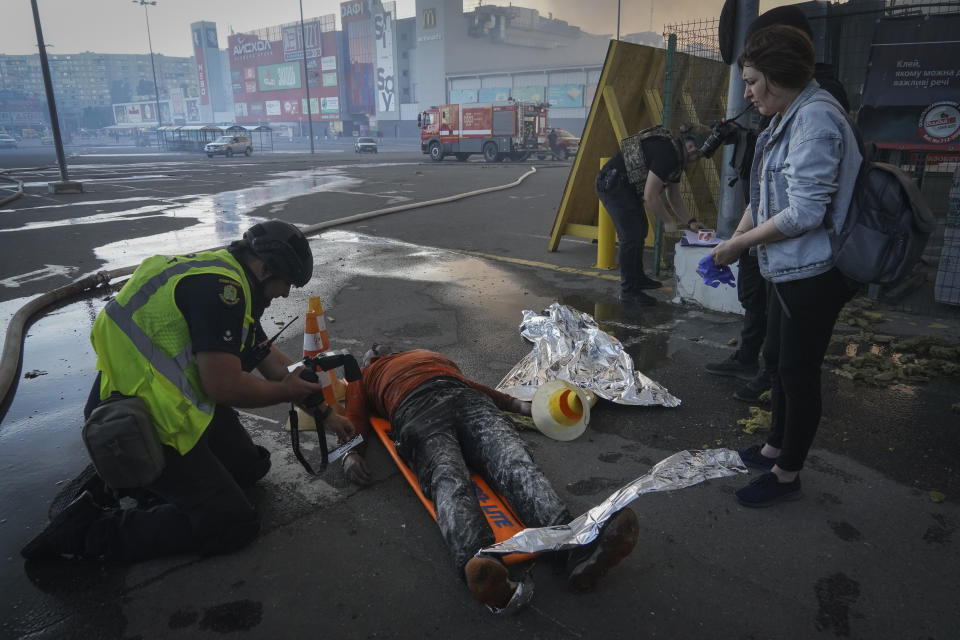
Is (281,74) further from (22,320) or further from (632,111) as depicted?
(22,320)

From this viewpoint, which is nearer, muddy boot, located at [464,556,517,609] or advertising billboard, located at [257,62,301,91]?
muddy boot, located at [464,556,517,609]

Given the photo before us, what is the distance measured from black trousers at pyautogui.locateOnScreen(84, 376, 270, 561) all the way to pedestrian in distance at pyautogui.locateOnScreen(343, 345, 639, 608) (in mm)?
608

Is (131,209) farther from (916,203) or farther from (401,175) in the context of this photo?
(916,203)

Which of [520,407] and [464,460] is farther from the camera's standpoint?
[520,407]

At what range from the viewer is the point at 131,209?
13578 mm

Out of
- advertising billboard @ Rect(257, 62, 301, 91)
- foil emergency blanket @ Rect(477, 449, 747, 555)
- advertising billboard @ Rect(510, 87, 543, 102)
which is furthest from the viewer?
advertising billboard @ Rect(257, 62, 301, 91)

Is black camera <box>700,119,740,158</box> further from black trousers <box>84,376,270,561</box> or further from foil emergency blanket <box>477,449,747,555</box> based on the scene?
black trousers <box>84,376,270,561</box>

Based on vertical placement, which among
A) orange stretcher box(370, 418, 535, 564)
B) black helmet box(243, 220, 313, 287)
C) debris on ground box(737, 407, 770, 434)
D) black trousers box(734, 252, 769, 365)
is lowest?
debris on ground box(737, 407, 770, 434)

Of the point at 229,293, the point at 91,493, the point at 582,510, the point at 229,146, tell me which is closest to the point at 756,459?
the point at 582,510

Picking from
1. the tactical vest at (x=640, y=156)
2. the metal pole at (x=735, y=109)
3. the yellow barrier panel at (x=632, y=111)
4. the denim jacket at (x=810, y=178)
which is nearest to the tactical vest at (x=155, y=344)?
the denim jacket at (x=810, y=178)

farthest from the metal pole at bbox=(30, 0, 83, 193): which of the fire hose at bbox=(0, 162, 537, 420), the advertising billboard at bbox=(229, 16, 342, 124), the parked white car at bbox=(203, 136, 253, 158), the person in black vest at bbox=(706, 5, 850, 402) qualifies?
the advertising billboard at bbox=(229, 16, 342, 124)

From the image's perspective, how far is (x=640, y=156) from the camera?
17.6ft

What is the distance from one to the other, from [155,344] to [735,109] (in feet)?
16.7

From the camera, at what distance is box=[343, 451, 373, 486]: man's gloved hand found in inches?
115
